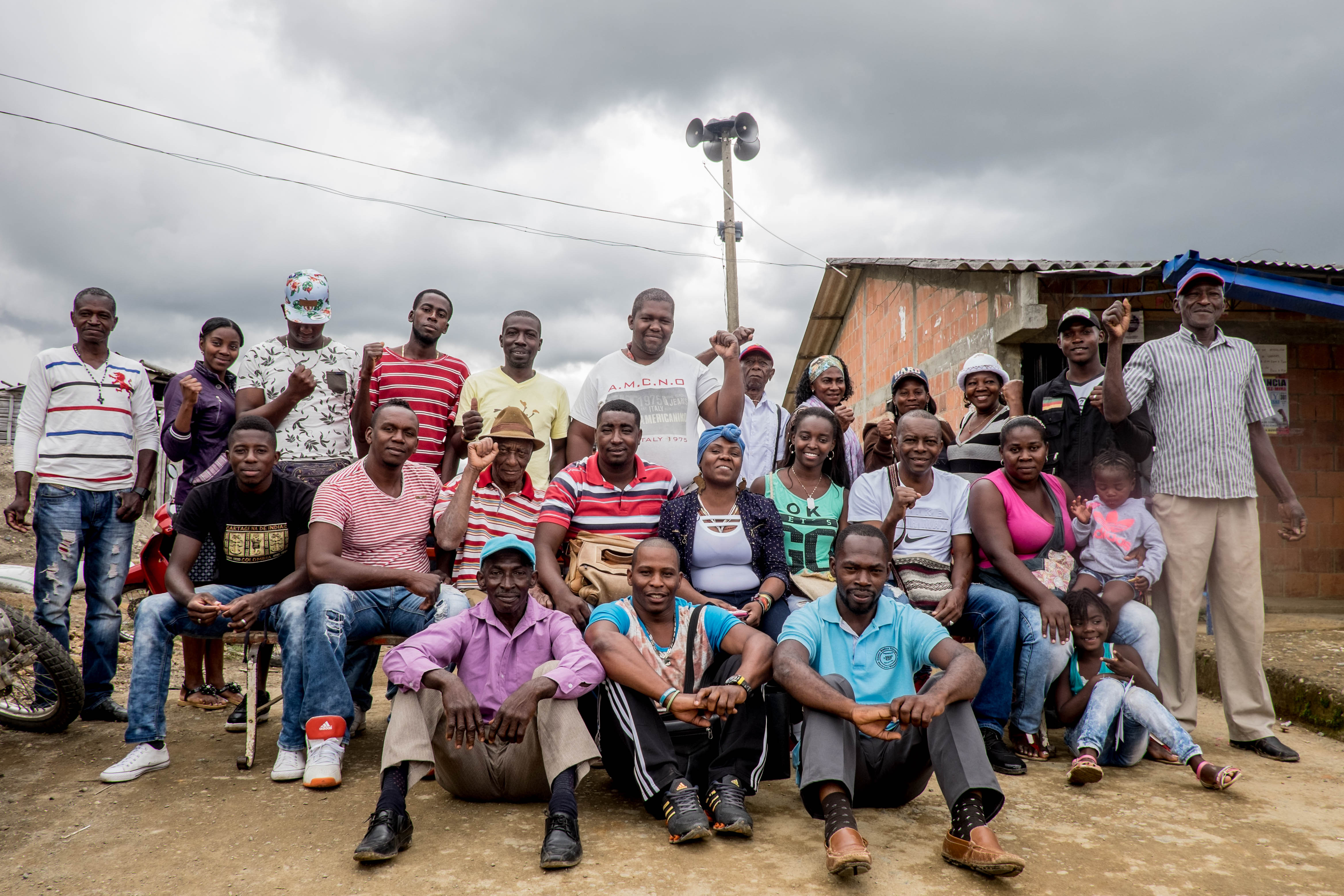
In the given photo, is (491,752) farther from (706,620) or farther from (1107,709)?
(1107,709)

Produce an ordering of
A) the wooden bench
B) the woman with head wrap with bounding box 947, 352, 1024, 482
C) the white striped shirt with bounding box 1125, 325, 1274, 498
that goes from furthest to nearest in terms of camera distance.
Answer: the woman with head wrap with bounding box 947, 352, 1024, 482 → the white striped shirt with bounding box 1125, 325, 1274, 498 → the wooden bench

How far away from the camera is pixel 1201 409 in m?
4.89

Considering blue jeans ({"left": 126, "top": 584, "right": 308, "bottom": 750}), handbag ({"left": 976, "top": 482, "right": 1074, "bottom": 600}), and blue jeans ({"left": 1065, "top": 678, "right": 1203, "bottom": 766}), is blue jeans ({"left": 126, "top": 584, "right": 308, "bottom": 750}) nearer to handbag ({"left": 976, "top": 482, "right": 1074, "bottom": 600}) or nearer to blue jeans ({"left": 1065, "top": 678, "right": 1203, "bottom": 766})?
handbag ({"left": 976, "top": 482, "right": 1074, "bottom": 600})

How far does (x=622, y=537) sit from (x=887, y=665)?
150cm

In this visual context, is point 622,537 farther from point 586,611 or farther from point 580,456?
point 580,456

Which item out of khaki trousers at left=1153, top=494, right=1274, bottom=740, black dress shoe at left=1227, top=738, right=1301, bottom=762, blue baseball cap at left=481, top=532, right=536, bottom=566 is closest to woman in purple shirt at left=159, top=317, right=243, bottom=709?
blue baseball cap at left=481, top=532, right=536, bottom=566

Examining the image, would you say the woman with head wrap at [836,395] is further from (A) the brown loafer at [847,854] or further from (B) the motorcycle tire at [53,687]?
(B) the motorcycle tire at [53,687]

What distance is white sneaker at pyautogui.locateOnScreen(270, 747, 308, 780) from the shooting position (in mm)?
3955

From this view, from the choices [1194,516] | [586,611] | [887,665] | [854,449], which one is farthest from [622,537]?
[1194,516]

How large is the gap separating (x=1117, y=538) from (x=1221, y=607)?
0.71 m

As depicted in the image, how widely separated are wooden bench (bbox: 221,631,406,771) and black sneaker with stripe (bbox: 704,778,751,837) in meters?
1.65

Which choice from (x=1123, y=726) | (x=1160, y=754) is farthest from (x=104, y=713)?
(x=1160, y=754)

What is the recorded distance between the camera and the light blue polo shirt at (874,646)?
3.54 meters

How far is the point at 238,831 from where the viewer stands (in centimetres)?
342
